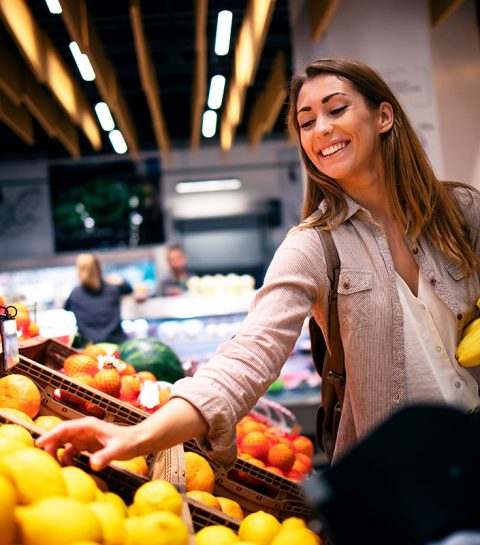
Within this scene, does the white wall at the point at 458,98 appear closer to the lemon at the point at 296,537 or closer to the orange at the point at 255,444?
the orange at the point at 255,444

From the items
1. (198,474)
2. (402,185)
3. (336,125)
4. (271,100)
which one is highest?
(271,100)

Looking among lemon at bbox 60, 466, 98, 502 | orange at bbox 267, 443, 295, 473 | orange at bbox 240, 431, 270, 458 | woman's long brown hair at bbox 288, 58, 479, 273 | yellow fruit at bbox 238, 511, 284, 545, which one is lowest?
orange at bbox 267, 443, 295, 473

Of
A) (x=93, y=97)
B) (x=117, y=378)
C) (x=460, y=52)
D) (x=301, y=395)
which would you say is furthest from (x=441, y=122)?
(x=93, y=97)

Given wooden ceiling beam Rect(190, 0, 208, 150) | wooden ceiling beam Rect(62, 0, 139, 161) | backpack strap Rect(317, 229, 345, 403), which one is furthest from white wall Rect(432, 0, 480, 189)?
backpack strap Rect(317, 229, 345, 403)

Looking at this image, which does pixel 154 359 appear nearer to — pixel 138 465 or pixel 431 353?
pixel 138 465

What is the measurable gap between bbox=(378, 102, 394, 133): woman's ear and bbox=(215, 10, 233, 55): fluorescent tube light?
11.4 ft

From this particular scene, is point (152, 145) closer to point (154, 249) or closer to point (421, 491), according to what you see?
point (154, 249)

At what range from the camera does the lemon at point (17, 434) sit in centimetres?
135

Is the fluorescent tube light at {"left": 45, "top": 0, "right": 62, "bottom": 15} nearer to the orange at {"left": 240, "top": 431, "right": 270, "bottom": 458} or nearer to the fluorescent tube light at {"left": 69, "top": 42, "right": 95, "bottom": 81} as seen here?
the fluorescent tube light at {"left": 69, "top": 42, "right": 95, "bottom": 81}

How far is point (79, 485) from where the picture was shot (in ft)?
4.00

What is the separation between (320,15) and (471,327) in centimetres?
377

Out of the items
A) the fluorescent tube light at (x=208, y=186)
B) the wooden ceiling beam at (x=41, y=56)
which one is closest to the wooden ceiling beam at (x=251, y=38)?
the wooden ceiling beam at (x=41, y=56)

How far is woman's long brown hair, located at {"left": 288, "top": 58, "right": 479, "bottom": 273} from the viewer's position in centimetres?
179

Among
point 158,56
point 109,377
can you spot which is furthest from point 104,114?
point 109,377
